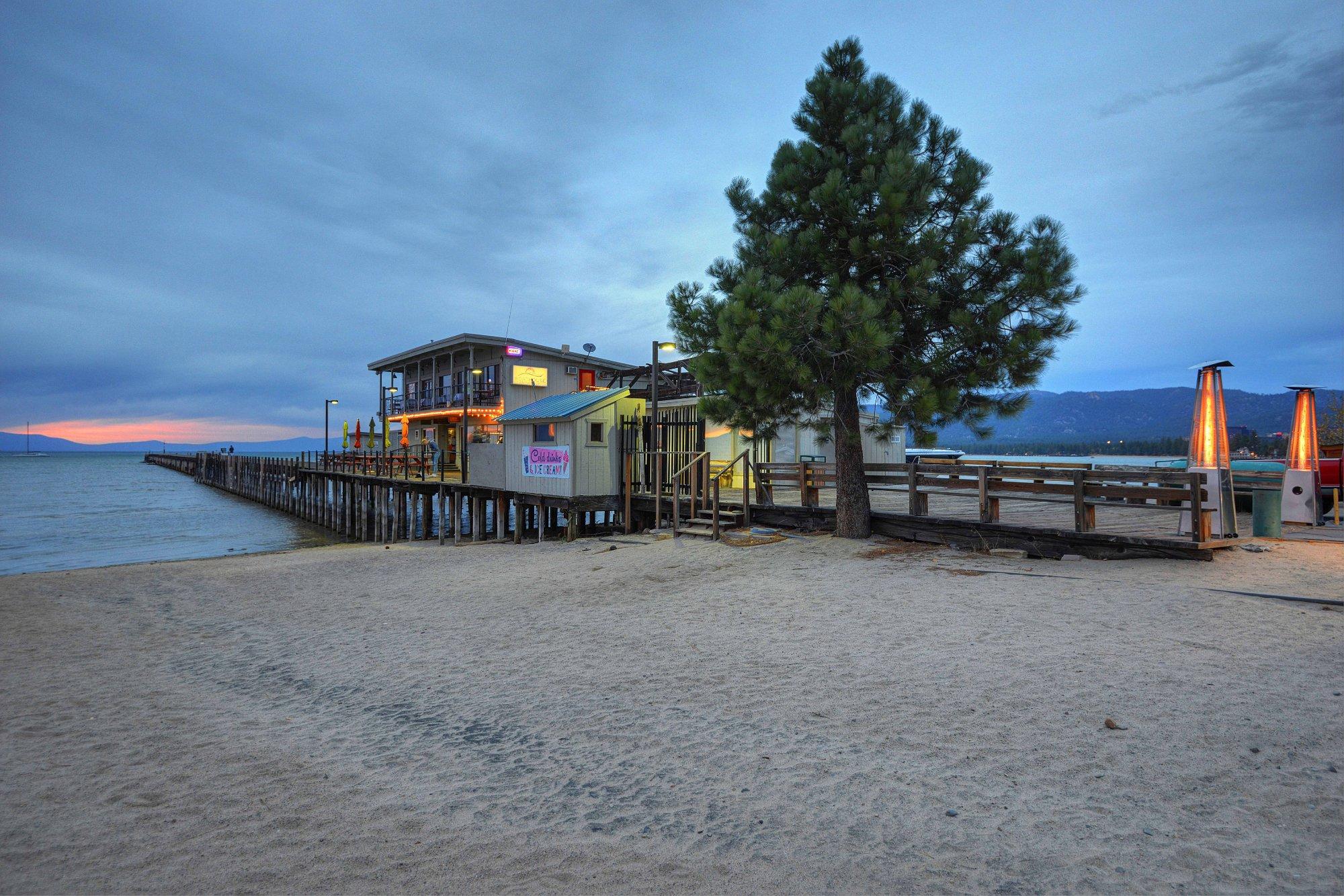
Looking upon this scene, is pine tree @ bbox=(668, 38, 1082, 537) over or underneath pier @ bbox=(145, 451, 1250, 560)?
over

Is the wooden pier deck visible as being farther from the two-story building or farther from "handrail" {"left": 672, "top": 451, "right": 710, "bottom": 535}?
the two-story building

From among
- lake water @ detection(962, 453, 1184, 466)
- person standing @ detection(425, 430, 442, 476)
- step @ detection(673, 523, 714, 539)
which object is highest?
person standing @ detection(425, 430, 442, 476)

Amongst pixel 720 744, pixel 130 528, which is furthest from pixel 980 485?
pixel 130 528

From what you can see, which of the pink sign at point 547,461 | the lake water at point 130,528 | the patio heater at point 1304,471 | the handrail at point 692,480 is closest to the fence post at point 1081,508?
the patio heater at point 1304,471

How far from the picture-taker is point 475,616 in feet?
30.0

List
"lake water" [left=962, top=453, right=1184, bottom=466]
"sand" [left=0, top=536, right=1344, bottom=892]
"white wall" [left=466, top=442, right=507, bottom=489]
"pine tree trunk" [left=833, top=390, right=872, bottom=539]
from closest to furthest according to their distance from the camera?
"sand" [left=0, top=536, right=1344, bottom=892] → "pine tree trunk" [left=833, top=390, right=872, bottom=539] → "white wall" [left=466, top=442, right=507, bottom=489] → "lake water" [left=962, top=453, right=1184, bottom=466]

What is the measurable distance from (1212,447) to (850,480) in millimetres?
5473

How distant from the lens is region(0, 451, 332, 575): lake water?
2303 centimetres

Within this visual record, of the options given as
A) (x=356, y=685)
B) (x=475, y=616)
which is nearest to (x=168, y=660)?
(x=356, y=685)

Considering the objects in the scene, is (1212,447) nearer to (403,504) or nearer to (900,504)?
(900,504)

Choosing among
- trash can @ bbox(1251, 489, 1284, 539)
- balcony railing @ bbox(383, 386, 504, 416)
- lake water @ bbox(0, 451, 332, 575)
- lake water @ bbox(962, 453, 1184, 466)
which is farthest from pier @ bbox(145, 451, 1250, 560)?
lake water @ bbox(962, 453, 1184, 466)

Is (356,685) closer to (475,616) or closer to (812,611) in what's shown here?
(475,616)

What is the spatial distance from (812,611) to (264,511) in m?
43.8

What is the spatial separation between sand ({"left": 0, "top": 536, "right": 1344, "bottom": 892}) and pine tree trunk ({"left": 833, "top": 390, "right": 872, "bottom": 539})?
3.35 metres
